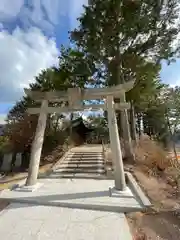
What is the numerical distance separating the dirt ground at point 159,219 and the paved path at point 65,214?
22 centimetres

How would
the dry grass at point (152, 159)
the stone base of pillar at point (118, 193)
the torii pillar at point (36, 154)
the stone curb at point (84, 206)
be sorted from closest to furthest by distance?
the stone curb at point (84, 206) → the stone base of pillar at point (118, 193) → the torii pillar at point (36, 154) → the dry grass at point (152, 159)

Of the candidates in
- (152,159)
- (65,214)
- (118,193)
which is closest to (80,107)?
(118,193)

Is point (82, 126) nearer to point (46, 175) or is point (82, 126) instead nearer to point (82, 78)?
point (82, 78)

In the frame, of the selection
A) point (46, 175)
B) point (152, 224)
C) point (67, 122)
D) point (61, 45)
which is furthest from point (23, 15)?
point (67, 122)

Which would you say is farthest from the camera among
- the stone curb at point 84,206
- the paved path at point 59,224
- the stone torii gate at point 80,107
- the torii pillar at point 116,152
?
the stone torii gate at point 80,107

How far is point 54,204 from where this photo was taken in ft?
14.0

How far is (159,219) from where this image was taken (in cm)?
357

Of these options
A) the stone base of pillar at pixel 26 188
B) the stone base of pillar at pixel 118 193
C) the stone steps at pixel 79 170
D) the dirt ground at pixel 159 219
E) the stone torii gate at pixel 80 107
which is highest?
the stone torii gate at pixel 80 107

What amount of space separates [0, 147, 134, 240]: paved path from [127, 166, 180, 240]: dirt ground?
0.72 ft

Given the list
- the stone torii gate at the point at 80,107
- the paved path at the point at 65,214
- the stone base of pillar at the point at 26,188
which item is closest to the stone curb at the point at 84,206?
the paved path at the point at 65,214

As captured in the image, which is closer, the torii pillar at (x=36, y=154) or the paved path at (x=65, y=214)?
the paved path at (x=65, y=214)

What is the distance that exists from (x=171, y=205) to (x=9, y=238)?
3.34 meters

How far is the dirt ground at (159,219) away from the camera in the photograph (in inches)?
123

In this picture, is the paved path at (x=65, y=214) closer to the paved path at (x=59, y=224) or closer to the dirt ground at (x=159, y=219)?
the paved path at (x=59, y=224)
